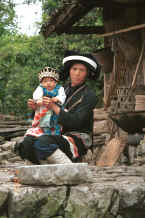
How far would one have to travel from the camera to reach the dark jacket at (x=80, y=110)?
4.49 meters

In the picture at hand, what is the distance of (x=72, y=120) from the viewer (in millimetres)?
4469

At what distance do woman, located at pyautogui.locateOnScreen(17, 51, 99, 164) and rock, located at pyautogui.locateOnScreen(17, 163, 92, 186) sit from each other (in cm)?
32

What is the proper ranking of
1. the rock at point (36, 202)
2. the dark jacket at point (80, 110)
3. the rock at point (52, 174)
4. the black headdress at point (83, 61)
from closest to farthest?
the rock at point (36, 202), the rock at point (52, 174), the dark jacket at point (80, 110), the black headdress at point (83, 61)

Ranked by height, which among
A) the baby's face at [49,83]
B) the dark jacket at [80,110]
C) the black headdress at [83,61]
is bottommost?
the dark jacket at [80,110]

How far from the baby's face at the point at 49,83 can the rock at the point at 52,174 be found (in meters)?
0.89

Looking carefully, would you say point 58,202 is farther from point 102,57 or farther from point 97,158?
point 102,57

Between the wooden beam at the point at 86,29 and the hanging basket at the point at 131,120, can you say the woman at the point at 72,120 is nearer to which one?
the hanging basket at the point at 131,120

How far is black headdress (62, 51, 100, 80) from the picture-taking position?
4711 millimetres

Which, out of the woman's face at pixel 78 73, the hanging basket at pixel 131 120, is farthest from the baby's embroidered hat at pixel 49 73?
the hanging basket at pixel 131 120

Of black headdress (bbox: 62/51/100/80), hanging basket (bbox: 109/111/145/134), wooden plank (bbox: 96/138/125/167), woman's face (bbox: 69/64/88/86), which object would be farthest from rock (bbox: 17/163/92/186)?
wooden plank (bbox: 96/138/125/167)

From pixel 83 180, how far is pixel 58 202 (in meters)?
0.39

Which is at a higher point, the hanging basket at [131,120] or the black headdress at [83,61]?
the black headdress at [83,61]

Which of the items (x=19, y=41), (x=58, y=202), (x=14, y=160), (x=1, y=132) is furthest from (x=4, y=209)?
(x=19, y=41)

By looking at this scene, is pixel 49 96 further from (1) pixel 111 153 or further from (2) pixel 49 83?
(1) pixel 111 153
